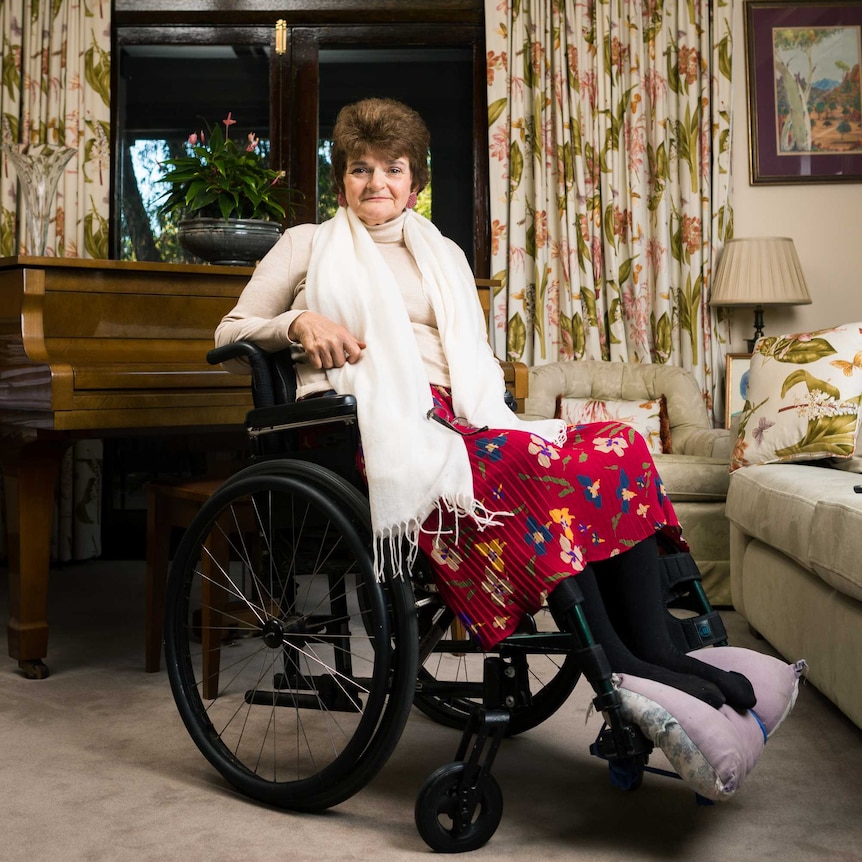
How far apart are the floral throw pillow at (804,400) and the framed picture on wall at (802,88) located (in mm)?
1634

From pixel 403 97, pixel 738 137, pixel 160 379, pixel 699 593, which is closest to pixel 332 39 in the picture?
pixel 403 97

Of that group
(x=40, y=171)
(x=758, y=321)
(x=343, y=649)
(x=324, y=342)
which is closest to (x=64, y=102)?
(x=40, y=171)

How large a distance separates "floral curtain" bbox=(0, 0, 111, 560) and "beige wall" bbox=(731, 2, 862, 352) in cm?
265

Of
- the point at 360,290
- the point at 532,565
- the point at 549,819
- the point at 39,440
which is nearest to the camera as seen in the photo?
the point at 532,565

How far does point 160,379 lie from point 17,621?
69cm

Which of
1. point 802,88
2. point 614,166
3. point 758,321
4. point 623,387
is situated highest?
point 802,88

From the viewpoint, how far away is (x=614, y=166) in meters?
4.25

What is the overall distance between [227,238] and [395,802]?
172 cm

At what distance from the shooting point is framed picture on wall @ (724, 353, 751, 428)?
4.21m

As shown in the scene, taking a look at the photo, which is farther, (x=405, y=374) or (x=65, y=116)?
(x=65, y=116)

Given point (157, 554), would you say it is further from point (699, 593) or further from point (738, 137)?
point (738, 137)

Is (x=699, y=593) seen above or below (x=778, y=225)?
below

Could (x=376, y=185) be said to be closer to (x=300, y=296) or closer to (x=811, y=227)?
(x=300, y=296)

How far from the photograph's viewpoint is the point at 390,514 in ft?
4.92
